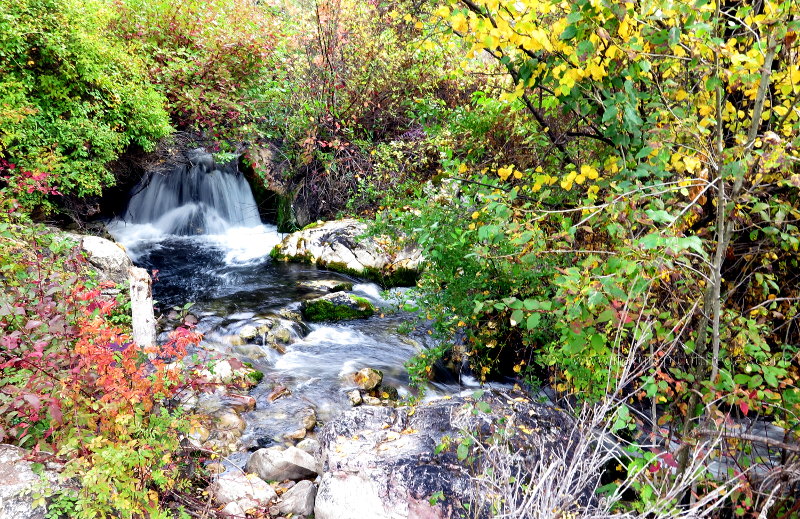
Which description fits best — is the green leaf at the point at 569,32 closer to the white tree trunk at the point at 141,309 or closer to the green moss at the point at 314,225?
the white tree trunk at the point at 141,309

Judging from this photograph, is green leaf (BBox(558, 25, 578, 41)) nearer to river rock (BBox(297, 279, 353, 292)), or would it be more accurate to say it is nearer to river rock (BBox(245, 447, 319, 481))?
river rock (BBox(245, 447, 319, 481))

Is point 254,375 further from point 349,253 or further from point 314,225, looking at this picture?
point 314,225

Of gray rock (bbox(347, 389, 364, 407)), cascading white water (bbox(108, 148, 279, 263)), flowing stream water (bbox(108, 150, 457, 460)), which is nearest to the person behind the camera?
gray rock (bbox(347, 389, 364, 407))

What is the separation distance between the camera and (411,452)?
3383 millimetres

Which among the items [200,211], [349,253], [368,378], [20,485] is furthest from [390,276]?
[20,485]

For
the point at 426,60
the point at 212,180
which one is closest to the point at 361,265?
the point at 426,60

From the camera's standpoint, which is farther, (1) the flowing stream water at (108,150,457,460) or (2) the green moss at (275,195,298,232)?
(2) the green moss at (275,195,298,232)

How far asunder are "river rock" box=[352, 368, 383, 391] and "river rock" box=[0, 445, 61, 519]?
11.9ft

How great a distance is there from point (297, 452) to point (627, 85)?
3.59 m

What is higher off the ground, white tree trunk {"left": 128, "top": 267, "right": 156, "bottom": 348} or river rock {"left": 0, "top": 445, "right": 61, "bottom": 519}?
white tree trunk {"left": 128, "top": 267, "right": 156, "bottom": 348}

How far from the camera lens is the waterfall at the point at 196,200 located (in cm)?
1146

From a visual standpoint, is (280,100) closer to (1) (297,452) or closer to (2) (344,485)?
(1) (297,452)

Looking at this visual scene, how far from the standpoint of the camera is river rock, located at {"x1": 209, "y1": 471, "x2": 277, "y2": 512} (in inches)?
140

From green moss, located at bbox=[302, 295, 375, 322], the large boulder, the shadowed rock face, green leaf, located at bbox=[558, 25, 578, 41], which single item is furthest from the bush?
the large boulder
